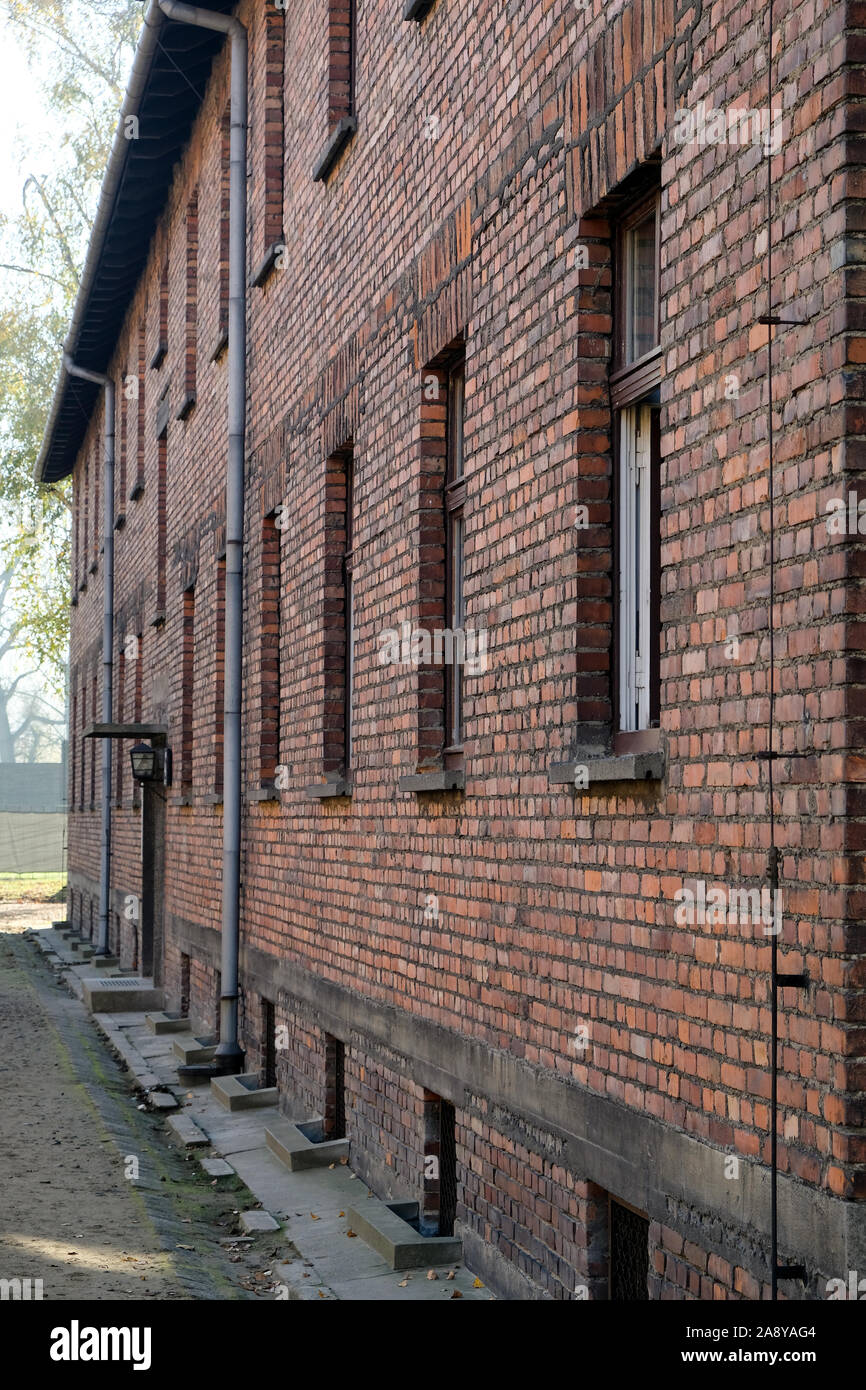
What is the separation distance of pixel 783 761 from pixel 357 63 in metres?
6.45

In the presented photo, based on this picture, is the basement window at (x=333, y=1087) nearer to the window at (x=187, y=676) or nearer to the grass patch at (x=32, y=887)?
the window at (x=187, y=676)

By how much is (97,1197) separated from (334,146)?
5.73m

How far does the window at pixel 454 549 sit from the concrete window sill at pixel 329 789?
150 centimetres

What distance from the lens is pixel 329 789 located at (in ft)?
30.1

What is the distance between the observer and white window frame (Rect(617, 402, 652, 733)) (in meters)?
5.37

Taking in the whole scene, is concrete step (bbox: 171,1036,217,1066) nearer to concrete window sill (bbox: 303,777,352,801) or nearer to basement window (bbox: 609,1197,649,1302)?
concrete window sill (bbox: 303,777,352,801)

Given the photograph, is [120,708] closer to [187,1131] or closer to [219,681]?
[219,681]

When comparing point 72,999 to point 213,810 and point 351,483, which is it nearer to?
point 213,810

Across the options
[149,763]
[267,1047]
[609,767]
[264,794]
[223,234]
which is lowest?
[267,1047]

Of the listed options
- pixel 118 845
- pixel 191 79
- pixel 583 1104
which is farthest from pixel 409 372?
pixel 118 845

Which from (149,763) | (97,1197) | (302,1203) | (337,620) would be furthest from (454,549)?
(149,763)

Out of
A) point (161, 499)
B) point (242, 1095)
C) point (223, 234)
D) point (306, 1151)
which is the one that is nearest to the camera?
point (306, 1151)

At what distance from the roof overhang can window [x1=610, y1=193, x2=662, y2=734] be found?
8395mm

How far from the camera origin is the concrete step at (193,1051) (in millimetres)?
12555
